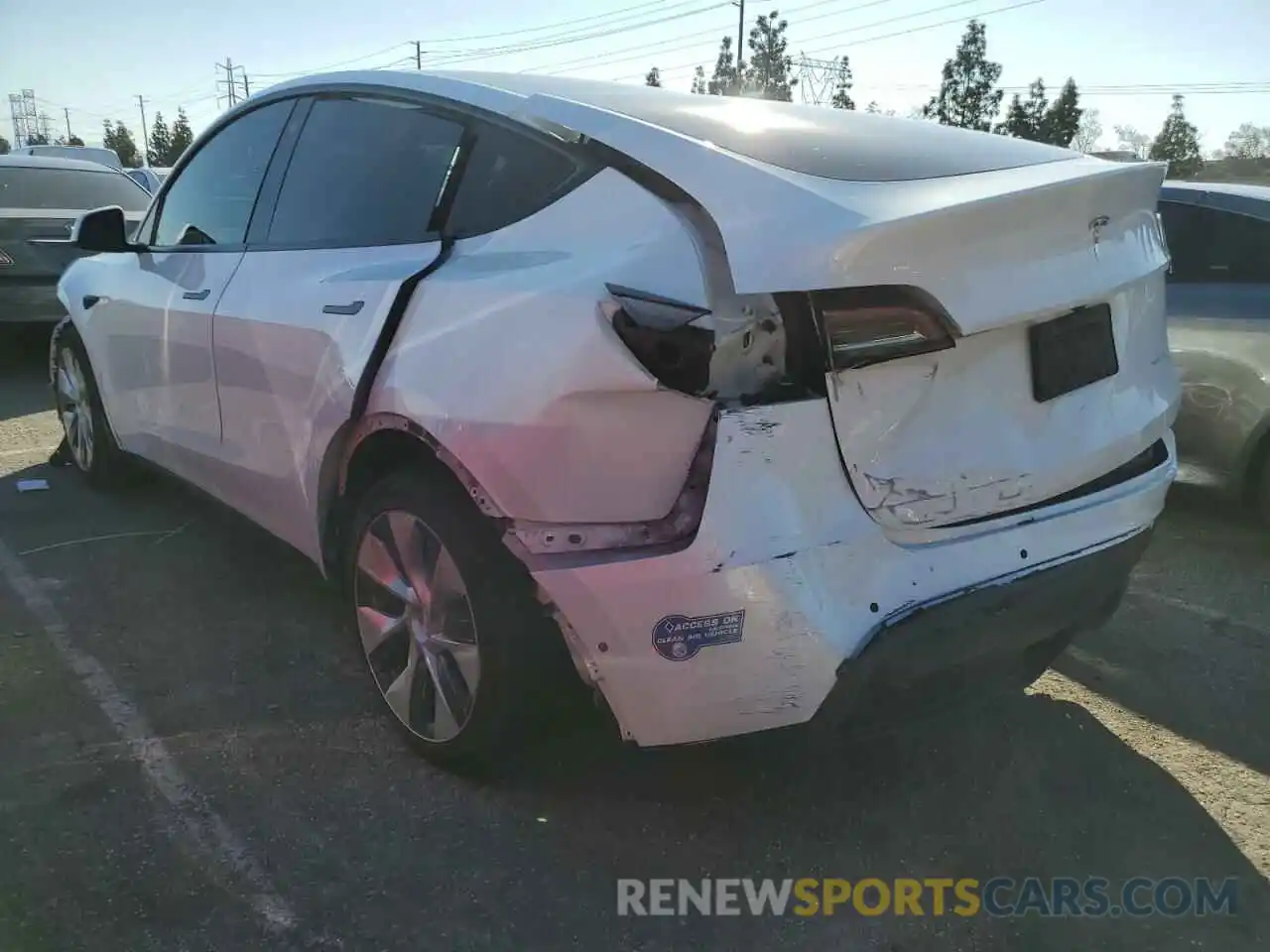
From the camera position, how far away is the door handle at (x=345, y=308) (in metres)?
2.70

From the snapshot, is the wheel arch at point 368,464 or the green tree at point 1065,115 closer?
the wheel arch at point 368,464

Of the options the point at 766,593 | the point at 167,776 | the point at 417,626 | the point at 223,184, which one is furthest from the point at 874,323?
the point at 223,184

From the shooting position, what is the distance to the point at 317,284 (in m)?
2.93

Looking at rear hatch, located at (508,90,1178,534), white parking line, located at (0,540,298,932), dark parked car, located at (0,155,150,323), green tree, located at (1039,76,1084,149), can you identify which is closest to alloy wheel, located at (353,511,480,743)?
white parking line, located at (0,540,298,932)

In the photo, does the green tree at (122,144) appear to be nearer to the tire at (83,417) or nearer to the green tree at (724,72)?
the green tree at (724,72)

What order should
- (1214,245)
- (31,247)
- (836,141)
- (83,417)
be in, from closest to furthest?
(836,141) < (1214,245) < (83,417) < (31,247)

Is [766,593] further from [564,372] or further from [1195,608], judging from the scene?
[1195,608]

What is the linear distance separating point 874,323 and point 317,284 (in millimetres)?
1610

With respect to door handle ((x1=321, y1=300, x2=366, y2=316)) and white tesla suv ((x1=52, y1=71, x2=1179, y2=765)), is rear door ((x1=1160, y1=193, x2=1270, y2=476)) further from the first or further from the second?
door handle ((x1=321, y1=300, x2=366, y2=316))

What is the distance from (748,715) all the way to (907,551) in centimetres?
45

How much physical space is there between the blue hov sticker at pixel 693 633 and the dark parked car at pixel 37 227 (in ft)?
23.8

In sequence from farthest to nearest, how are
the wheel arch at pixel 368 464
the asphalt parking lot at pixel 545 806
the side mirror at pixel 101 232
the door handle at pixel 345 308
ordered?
1. the side mirror at pixel 101 232
2. the door handle at pixel 345 308
3. the wheel arch at pixel 368 464
4. the asphalt parking lot at pixel 545 806

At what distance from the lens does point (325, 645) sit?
3.51m

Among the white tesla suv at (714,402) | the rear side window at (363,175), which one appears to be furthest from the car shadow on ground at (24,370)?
the white tesla suv at (714,402)
